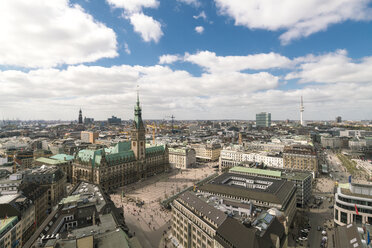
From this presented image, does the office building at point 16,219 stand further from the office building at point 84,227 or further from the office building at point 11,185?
the office building at point 11,185

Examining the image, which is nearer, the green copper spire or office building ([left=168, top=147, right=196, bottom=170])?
the green copper spire

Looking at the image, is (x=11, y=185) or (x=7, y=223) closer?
(x=7, y=223)

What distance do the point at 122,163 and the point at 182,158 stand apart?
61497 millimetres

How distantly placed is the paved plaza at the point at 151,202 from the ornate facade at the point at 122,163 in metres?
6.36

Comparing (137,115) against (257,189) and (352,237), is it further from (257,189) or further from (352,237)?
(352,237)

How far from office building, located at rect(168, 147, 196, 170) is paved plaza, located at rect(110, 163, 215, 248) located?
13149 millimetres

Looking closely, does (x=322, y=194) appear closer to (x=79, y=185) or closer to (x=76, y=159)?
(x=79, y=185)

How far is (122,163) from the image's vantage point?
430ft

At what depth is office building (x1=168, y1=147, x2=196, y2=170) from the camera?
17852 centimetres

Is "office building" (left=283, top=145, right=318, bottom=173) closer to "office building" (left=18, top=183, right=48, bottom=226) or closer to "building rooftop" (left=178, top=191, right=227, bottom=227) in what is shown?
"building rooftop" (left=178, top=191, right=227, bottom=227)

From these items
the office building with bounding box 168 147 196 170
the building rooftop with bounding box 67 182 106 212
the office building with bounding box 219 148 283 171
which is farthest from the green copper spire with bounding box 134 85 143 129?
the office building with bounding box 219 148 283 171

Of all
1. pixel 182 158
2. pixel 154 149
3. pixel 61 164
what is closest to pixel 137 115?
pixel 154 149

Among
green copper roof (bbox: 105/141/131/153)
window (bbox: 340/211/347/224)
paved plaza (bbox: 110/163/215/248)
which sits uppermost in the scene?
green copper roof (bbox: 105/141/131/153)

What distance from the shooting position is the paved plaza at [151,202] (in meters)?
74.1
